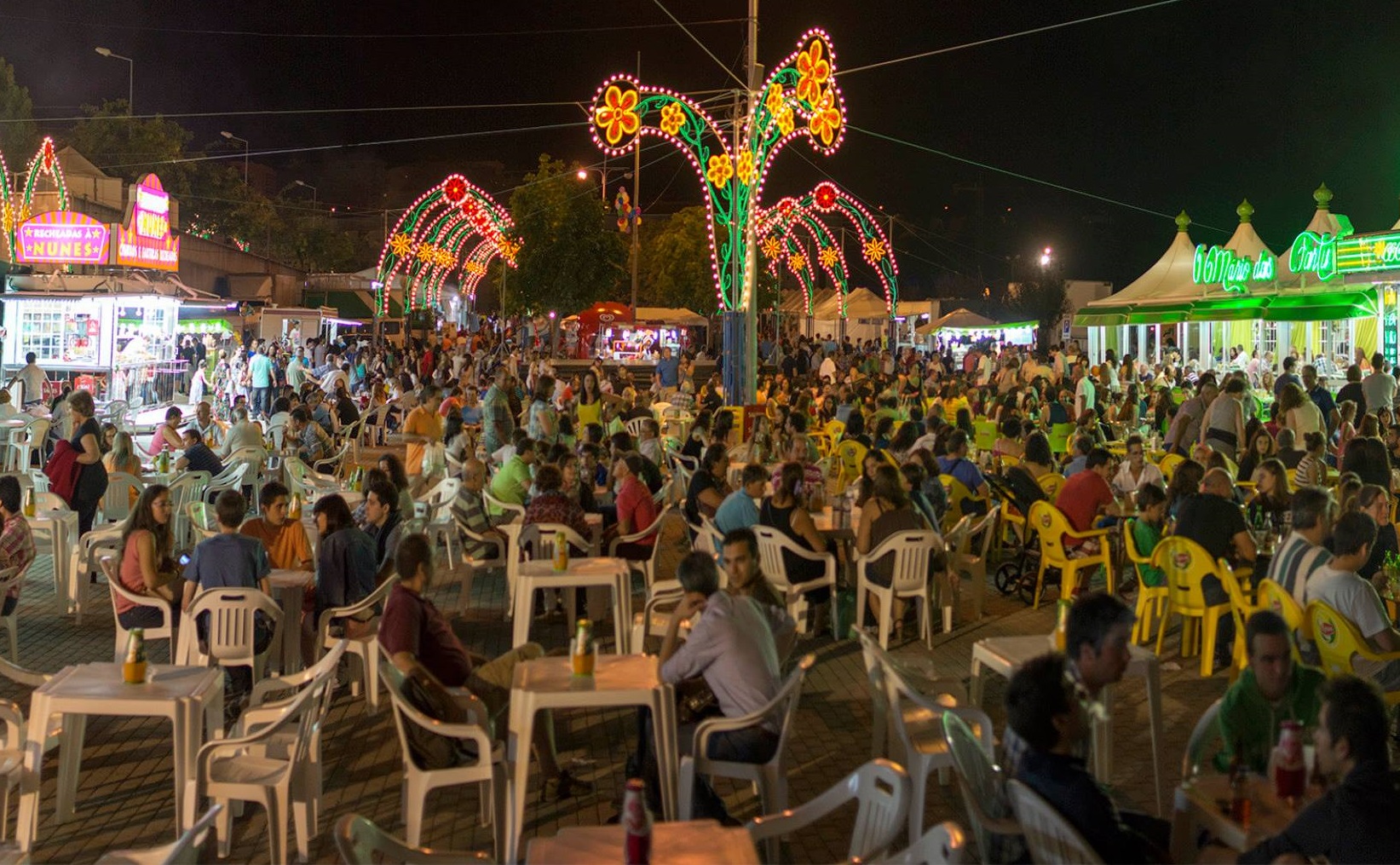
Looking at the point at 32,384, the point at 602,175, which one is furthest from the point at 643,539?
the point at 602,175

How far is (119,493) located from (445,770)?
255 inches

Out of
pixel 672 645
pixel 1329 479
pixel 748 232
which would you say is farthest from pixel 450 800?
pixel 748 232

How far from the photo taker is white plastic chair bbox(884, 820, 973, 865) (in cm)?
304

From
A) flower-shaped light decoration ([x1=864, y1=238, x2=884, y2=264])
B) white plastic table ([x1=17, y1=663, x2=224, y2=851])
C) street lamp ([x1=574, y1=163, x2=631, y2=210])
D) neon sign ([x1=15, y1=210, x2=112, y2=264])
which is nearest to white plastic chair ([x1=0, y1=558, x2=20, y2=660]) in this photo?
white plastic table ([x1=17, y1=663, x2=224, y2=851])

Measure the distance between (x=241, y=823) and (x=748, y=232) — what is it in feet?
41.8

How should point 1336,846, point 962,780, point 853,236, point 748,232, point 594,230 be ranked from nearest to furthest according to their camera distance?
point 1336,846, point 962,780, point 748,232, point 594,230, point 853,236

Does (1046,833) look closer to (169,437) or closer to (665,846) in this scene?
(665,846)

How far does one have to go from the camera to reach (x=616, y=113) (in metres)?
16.1

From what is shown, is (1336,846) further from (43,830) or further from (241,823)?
(43,830)

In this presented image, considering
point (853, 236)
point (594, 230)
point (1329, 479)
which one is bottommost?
point (1329, 479)

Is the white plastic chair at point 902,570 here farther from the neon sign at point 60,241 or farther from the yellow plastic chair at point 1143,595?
the neon sign at point 60,241

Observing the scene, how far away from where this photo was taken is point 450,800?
18.7 ft

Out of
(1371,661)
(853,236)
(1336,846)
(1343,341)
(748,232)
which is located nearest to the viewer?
(1336,846)

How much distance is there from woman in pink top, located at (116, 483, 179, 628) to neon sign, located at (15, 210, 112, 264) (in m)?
18.6
